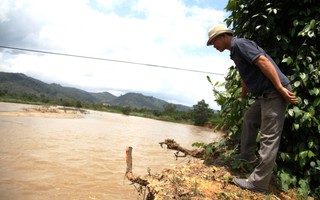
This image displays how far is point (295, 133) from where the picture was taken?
303 centimetres

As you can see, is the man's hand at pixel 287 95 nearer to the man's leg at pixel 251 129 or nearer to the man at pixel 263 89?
the man at pixel 263 89

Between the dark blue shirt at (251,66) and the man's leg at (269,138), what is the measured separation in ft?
0.40

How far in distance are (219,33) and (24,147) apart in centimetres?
764

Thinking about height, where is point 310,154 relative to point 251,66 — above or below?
below

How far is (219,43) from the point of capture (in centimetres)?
270

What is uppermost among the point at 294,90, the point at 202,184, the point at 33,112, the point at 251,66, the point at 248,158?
the point at 251,66

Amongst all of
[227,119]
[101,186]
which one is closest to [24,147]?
[101,186]

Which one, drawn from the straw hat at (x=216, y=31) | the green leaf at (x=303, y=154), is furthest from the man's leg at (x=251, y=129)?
the straw hat at (x=216, y=31)

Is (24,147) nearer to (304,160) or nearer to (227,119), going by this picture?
(227,119)

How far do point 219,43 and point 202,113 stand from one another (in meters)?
39.1

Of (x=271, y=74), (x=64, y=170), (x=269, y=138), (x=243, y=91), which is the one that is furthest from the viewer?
(x=64, y=170)

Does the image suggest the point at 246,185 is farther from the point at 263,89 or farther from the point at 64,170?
the point at 64,170

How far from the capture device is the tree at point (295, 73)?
9.50 feet

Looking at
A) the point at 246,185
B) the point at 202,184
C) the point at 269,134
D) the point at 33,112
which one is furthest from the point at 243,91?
the point at 33,112
